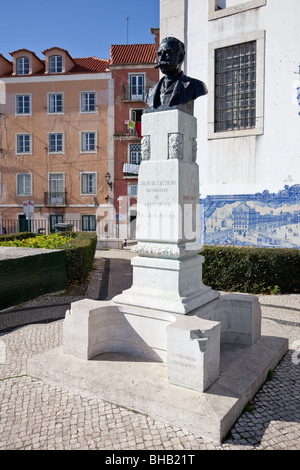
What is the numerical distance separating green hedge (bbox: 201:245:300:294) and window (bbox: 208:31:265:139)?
15.0ft

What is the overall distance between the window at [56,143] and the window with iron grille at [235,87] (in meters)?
17.5

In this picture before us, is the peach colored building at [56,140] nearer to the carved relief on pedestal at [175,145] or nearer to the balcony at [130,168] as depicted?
the balcony at [130,168]

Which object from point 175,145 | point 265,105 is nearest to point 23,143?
point 265,105

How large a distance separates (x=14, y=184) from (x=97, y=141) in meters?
7.19

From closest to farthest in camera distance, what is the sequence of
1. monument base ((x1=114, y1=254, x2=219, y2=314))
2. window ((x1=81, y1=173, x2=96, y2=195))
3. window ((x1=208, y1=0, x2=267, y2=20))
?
monument base ((x1=114, y1=254, x2=219, y2=314)) < window ((x1=208, y1=0, x2=267, y2=20)) < window ((x1=81, y1=173, x2=96, y2=195))

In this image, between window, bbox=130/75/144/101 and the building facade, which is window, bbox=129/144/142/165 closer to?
window, bbox=130/75/144/101

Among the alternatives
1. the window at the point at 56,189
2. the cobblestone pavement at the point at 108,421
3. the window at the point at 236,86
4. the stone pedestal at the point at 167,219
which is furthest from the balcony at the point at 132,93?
the cobblestone pavement at the point at 108,421

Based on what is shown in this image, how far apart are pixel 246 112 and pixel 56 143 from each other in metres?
18.7

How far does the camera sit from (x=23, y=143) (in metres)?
28.1

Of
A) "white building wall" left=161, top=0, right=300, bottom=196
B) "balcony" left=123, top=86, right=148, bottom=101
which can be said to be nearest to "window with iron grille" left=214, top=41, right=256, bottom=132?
"white building wall" left=161, top=0, right=300, bottom=196

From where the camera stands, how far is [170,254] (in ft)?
15.3

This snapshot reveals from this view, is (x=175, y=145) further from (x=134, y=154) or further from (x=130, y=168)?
(x=134, y=154)

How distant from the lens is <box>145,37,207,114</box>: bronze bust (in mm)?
4841
